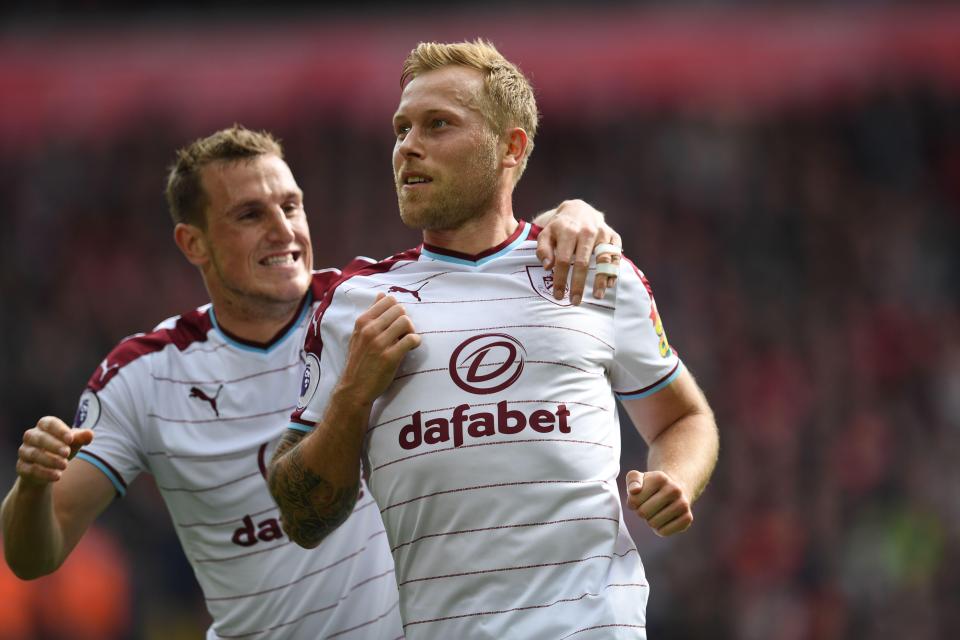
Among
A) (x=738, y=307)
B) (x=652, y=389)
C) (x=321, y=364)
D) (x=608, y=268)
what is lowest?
(x=738, y=307)

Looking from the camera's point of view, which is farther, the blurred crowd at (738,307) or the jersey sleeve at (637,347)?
the blurred crowd at (738,307)

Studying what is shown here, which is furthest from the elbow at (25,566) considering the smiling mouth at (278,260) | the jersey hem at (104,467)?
the smiling mouth at (278,260)

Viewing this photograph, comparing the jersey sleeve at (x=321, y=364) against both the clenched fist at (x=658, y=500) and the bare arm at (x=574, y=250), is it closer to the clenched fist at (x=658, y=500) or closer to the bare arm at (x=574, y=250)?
the bare arm at (x=574, y=250)

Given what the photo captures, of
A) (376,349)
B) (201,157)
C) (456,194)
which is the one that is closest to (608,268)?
(456,194)

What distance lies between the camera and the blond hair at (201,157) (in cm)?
456

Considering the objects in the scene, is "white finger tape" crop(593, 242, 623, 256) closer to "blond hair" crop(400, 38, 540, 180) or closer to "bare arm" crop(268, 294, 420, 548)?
"blond hair" crop(400, 38, 540, 180)

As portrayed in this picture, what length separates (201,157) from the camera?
4602 millimetres

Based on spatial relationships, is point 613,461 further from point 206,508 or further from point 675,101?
point 675,101

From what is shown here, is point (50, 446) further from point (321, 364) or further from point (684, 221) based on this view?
point (684, 221)

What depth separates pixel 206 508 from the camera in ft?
14.0

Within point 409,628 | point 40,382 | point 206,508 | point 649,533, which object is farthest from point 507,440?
point 40,382

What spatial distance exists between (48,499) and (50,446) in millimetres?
407

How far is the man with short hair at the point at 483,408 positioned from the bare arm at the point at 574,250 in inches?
1.5

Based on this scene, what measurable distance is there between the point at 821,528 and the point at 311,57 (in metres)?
8.51
